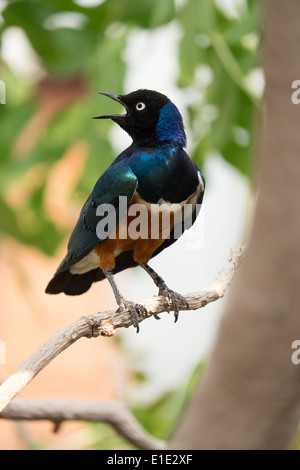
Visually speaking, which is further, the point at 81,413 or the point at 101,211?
the point at 81,413

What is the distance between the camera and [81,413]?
1189 mm

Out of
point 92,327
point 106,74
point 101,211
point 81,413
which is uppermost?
point 106,74

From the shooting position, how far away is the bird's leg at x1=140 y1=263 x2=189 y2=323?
734 mm

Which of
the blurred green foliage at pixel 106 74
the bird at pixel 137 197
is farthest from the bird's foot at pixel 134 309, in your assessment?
the blurred green foliage at pixel 106 74

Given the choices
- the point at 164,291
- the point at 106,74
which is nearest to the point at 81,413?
the point at 164,291

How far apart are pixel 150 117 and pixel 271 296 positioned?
24 centimetres

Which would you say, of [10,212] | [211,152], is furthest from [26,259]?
[211,152]

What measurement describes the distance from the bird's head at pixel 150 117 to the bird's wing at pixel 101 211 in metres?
0.04

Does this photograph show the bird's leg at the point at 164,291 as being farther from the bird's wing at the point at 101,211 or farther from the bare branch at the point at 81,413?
the bare branch at the point at 81,413

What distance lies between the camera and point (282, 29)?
471mm

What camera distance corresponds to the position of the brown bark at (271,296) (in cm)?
45

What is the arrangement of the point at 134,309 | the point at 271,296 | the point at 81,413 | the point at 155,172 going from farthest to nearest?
the point at 81,413, the point at 134,309, the point at 155,172, the point at 271,296

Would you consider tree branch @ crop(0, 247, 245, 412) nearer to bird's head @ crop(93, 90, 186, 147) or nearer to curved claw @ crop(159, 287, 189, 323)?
curved claw @ crop(159, 287, 189, 323)

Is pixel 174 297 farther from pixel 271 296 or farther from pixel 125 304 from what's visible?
pixel 271 296
